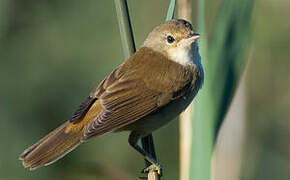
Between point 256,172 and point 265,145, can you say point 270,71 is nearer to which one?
point 265,145

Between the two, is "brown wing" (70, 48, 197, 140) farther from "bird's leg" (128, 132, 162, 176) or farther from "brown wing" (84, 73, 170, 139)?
"bird's leg" (128, 132, 162, 176)

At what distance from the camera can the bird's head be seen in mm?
3052

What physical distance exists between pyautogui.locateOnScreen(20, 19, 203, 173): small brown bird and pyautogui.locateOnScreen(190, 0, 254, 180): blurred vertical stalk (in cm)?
56

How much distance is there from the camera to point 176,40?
3.17m

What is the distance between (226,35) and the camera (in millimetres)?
2266

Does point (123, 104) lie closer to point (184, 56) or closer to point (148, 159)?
point (148, 159)

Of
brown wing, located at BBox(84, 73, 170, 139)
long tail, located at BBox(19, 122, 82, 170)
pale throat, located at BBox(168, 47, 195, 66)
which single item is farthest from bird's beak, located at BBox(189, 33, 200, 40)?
long tail, located at BBox(19, 122, 82, 170)

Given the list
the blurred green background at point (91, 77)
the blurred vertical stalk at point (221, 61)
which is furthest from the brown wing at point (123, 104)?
the blurred green background at point (91, 77)

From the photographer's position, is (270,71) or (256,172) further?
(270,71)

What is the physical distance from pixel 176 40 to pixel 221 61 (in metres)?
0.96

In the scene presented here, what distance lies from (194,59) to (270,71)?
4.52ft

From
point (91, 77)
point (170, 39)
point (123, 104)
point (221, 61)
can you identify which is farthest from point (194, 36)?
point (91, 77)

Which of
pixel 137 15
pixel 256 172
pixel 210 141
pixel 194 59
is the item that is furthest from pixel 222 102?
pixel 137 15

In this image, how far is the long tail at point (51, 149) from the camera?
2.65 metres
